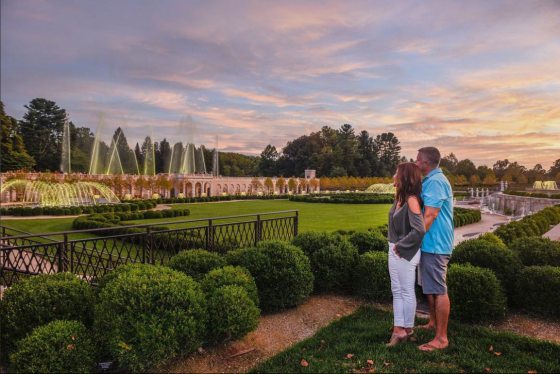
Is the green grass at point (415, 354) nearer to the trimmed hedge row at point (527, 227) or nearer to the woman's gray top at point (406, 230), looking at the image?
the woman's gray top at point (406, 230)

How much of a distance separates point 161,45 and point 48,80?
5489 mm

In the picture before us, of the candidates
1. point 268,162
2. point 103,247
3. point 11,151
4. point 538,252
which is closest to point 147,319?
→ point 103,247

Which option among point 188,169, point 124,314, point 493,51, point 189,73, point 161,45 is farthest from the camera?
point 188,169

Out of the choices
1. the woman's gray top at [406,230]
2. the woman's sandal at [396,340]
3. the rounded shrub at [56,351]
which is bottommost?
the woman's sandal at [396,340]

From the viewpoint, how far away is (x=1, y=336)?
364 centimetres

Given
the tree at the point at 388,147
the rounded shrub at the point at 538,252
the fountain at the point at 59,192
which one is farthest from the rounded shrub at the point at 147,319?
the tree at the point at 388,147

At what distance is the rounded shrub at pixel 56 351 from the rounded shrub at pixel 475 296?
4202 mm

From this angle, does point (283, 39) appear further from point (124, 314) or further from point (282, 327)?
point (124, 314)

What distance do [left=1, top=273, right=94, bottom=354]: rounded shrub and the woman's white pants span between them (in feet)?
10.6

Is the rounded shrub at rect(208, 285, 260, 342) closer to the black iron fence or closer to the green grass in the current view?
the green grass

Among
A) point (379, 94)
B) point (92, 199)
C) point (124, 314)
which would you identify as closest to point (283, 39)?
point (379, 94)

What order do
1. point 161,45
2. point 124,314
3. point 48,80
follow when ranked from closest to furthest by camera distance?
point 124,314, point 161,45, point 48,80

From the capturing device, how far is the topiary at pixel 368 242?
270 inches

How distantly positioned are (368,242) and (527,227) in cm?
882
